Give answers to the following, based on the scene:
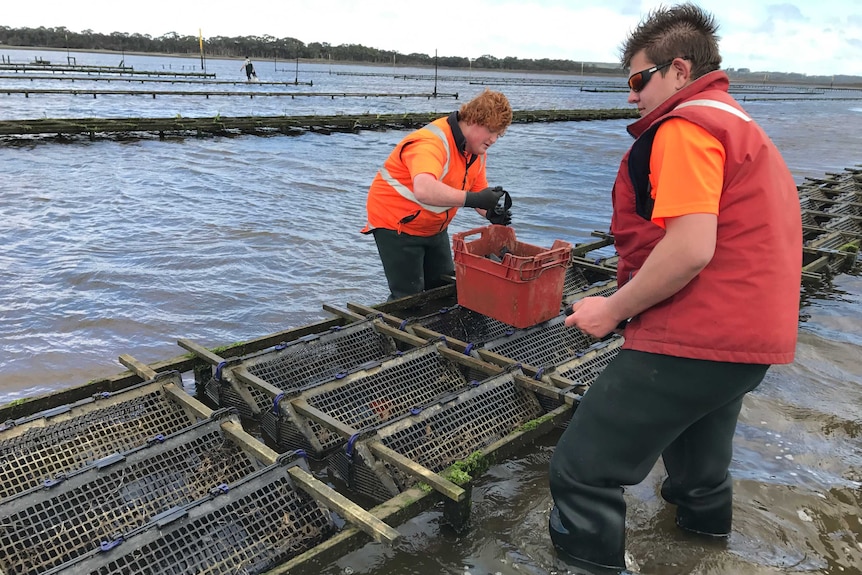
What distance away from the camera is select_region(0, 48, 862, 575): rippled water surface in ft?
11.9

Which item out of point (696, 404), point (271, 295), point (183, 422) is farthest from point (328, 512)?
point (271, 295)

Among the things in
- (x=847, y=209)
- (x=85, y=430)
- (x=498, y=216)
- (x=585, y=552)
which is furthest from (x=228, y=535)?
(x=847, y=209)

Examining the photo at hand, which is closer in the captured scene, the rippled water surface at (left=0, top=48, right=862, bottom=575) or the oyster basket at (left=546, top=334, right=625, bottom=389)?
the rippled water surface at (left=0, top=48, right=862, bottom=575)

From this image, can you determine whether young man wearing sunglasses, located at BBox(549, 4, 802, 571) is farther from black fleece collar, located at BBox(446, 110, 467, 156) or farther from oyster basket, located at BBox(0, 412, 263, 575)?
black fleece collar, located at BBox(446, 110, 467, 156)

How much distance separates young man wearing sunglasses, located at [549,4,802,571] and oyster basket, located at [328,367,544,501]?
1.31m

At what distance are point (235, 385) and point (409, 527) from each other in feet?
5.95

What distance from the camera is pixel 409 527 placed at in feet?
12.3

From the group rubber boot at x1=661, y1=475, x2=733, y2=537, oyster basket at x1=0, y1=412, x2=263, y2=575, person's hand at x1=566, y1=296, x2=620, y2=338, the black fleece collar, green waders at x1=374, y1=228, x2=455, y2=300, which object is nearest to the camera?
person's hand at x1=566, y1=296, x2=620, y2=338

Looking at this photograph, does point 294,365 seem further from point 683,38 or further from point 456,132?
point 683,38

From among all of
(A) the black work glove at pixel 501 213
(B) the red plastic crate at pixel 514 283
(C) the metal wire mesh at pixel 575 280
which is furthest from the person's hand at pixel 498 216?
(C) the metal wire mesh at pixel 575 280

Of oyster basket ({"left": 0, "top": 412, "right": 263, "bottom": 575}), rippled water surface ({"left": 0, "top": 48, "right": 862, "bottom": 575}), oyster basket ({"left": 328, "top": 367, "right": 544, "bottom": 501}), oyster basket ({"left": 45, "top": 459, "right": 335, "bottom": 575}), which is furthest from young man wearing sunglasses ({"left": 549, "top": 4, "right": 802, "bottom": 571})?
oyster basket ({"left": 0, "top": 412, "right": 263, "bottom": 575})

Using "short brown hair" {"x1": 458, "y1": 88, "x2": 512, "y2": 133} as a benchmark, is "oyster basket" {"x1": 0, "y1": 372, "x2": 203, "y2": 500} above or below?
below

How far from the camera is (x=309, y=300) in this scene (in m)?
8.45

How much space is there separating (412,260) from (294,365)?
61.1 inches
